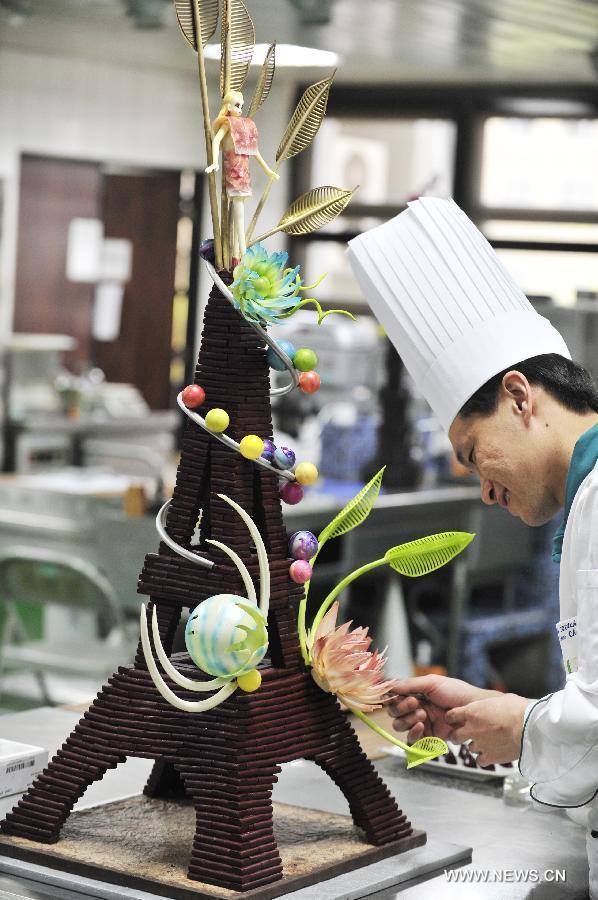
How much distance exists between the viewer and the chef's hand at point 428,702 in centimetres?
141

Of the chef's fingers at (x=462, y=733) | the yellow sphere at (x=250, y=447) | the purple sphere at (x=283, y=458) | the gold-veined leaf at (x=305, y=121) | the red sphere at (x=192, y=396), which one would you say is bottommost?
the chef's fingers at (x=462, y=733)

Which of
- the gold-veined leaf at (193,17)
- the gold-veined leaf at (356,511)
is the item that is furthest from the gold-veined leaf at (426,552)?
the gold-veined leaf at (193,17)

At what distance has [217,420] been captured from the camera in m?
1.32

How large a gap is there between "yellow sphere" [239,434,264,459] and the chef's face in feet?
0.78

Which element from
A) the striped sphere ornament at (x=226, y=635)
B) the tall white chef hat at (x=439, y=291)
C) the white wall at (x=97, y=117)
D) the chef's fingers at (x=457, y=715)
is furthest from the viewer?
the white wall at (x=97, y=117)

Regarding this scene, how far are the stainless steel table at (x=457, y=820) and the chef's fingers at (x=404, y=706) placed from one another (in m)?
0.16

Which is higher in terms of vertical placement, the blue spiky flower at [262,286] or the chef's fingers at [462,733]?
the blue spiky flower at [262,286]

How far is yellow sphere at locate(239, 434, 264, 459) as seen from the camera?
133cm

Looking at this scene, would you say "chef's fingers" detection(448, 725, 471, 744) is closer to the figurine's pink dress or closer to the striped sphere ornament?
the striped sphere ornament

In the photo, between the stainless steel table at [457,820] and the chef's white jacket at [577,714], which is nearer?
the chef's white jacket at [577,714]

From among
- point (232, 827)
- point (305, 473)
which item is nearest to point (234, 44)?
point (305, 473)

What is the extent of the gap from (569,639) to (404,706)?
18 cm

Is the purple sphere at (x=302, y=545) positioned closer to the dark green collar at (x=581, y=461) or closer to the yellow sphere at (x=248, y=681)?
the yellow sphere at (x=248, y=681)

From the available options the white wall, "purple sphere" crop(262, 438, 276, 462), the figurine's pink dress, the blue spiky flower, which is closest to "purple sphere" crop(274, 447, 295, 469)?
"purple sphere" crop(262, 438, 276, 462)
